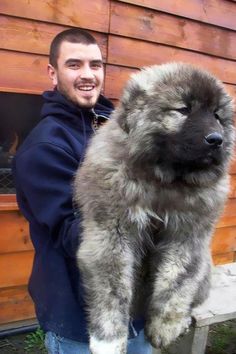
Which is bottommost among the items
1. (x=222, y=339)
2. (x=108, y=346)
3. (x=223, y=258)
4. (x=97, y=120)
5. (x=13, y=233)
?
(x=222, y=339)

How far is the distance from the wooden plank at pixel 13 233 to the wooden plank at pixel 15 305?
38 cm

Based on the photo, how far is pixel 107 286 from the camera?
75.3 inches

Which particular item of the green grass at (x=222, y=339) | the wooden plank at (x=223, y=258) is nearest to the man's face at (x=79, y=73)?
the green grass at (x=222, y=339)

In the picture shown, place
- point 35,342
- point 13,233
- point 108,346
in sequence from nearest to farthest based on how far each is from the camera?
point 108,346 < point 13,233 < point 35,342

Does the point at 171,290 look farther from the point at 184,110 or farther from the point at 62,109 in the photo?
the point at 62,109

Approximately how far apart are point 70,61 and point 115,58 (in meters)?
1.54

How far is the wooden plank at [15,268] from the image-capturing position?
368cm

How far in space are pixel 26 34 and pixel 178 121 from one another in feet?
6.20

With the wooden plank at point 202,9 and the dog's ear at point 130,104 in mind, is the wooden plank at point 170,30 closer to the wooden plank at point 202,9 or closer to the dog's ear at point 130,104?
the wooden plank at point 202,9

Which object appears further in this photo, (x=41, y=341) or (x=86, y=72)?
(x=41, y=341)

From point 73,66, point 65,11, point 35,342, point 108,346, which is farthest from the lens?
point 35,342

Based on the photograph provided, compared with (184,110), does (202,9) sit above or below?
above

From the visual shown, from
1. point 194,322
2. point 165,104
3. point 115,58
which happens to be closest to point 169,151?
point 165,104

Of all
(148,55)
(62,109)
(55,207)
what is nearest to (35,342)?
(55,207)
